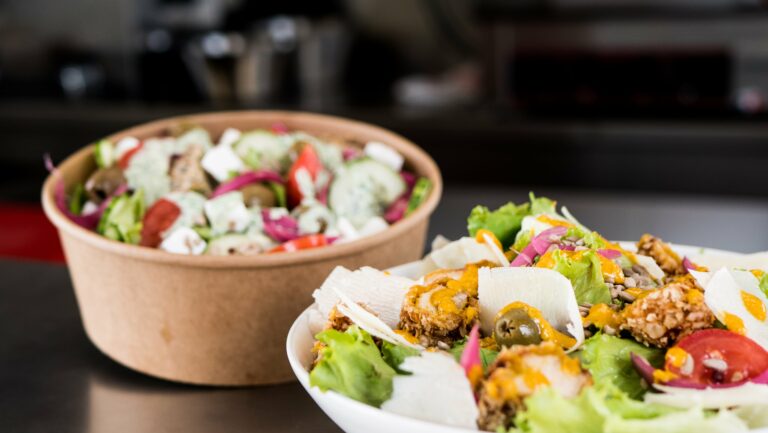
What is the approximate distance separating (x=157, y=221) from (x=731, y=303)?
0.78 m

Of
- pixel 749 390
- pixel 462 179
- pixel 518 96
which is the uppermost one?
pixel 749 390

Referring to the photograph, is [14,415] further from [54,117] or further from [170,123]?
[54,117]

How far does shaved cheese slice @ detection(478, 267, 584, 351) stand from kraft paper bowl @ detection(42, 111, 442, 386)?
26 centimetres

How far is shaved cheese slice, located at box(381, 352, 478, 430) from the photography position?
2.61ft

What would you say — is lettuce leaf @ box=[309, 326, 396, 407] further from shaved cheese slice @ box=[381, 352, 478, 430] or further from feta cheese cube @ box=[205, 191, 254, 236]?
feta cheese cube @ box=[205, 191, 254, 236]

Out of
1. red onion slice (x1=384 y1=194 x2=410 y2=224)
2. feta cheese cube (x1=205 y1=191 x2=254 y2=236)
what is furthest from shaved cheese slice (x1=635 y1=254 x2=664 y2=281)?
feta cheese cube (x1=205 y1=191 x2=254 y2=236)

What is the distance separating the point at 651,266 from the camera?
1.04 meters

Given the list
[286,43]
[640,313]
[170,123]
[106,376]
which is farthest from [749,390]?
[286,43]

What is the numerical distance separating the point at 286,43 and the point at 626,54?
156 centimetres

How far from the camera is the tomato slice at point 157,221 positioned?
128 cm

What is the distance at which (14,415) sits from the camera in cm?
113

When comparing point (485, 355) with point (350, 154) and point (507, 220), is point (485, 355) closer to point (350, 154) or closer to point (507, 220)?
point (507, 220)

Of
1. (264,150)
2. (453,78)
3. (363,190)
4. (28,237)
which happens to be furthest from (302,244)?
(453,78)

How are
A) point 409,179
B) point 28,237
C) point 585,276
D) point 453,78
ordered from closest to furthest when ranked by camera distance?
point 585,276
point 409,179
point 28,237
point 453,78
